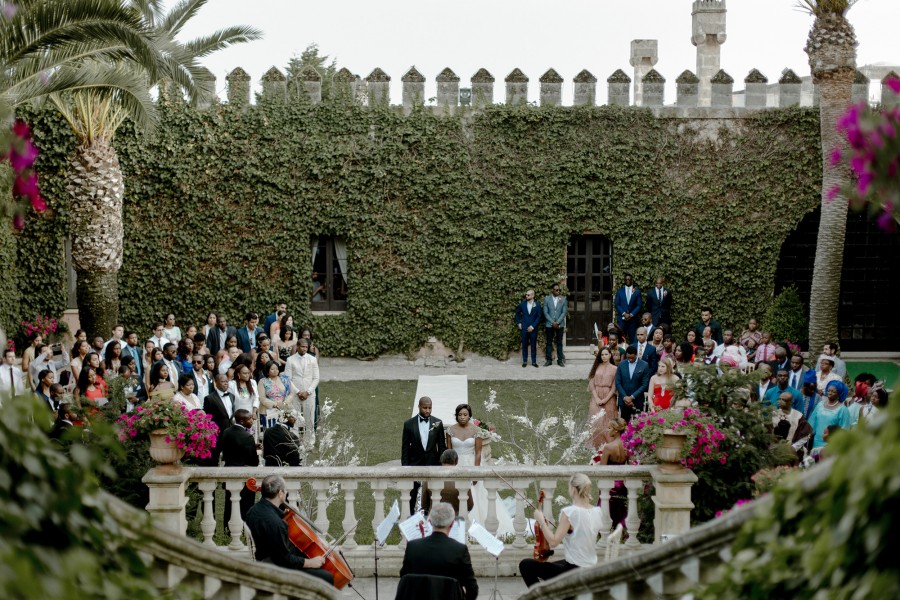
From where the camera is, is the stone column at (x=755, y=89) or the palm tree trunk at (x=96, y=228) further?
the stone column at (x=755, y=89)

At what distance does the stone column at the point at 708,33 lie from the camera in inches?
903

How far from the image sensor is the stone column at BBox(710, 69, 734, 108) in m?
20.2

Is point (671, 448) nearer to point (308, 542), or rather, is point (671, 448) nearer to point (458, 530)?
point (458, 530)

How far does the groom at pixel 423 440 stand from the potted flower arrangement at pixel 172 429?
2.19 meters

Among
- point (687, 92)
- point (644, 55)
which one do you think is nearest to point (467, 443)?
point (687, 92)

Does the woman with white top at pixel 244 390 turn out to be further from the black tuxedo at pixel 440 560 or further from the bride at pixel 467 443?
the black tuxedo at pixel 440 560

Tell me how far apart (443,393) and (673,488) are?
9.72 meters

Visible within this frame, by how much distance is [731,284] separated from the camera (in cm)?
2066

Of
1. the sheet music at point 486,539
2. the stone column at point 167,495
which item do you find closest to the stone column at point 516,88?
the stone column at point 167,495

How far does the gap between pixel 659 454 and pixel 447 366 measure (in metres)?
12.5

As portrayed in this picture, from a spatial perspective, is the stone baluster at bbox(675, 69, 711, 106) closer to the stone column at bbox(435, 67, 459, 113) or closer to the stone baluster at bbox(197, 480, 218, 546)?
the stone column at bbox(435, 67, 459, 113)

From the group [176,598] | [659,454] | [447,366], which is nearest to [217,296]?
[447,366]

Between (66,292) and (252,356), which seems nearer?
(252,356)

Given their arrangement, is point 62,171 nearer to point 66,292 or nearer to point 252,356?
point 66,292
